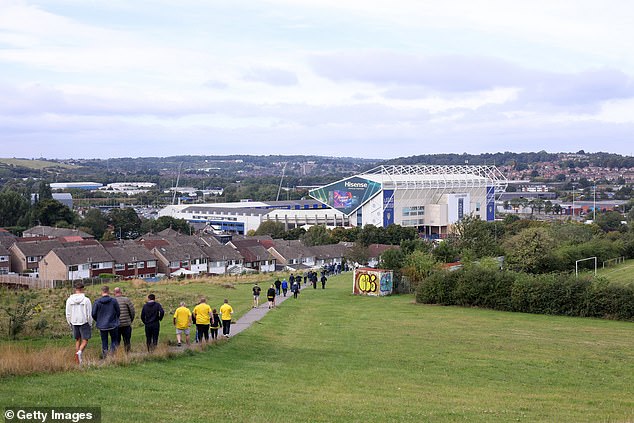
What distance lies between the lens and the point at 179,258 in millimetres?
72875

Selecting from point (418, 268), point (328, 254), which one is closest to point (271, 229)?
point (328, 254)

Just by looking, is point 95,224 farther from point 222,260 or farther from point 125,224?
point 222,260

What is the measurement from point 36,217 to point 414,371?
93.7 metres

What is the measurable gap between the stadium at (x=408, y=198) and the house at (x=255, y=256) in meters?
44.0

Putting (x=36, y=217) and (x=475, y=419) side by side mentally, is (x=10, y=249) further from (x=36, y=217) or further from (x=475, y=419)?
(x=475, y=419)

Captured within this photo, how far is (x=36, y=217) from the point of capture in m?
102

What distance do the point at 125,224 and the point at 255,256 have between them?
35.7 metres

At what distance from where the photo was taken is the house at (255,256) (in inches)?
3113

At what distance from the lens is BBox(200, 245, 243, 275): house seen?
75062 mm

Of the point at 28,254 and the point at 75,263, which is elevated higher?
the point at 28,254

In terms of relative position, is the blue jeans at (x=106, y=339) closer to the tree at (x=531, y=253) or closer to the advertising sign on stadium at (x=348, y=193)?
the tree at (x=531, y=253)

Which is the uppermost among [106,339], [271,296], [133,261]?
[106,339]

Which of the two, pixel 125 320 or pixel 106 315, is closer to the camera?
pixel 106 315

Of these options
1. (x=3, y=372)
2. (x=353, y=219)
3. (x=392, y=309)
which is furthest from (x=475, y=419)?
(x=353, y=219)
